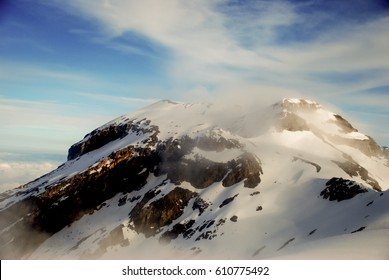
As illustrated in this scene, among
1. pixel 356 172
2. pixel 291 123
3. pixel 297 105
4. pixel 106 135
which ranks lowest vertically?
pixel 356 172

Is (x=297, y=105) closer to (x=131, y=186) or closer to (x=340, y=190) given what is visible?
(x=131, y=186)

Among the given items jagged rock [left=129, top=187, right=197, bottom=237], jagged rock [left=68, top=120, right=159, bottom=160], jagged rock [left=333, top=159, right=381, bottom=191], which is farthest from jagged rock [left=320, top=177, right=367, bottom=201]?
jagged rock [left=68, top=120, right=159, bottom=160]

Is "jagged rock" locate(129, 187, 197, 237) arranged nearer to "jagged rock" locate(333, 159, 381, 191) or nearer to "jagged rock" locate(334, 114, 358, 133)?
"jagged rock" locate(333, 159, 381, 191)

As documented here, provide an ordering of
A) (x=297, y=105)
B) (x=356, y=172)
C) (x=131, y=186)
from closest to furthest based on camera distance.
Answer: (x=356, y=172) < (x=131, y=186) < (x=297, y=105)

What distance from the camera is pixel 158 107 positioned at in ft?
429

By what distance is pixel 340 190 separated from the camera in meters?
66.2

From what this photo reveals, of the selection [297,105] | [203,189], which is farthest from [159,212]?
[297,105]

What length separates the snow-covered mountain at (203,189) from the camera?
Result: 210 feet

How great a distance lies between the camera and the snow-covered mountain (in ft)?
210

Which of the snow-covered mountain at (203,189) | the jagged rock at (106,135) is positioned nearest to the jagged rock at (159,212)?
the snow-covered mountain at (203,189)

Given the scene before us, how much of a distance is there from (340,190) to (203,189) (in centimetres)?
2772

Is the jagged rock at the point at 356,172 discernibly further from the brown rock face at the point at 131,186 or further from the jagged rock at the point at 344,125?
the jagged rock at the point at 344,125

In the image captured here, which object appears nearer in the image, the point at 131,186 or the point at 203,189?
the point at 203,189
